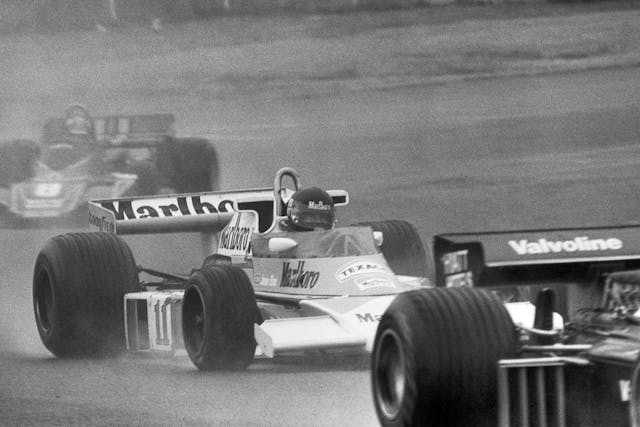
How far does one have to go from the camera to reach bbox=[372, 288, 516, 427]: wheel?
5.34 metres

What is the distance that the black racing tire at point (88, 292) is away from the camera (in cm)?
1035

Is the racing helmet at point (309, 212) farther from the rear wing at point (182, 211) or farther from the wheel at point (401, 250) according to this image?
the wheel at point (401, 250)

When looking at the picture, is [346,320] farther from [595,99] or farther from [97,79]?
[97,79]

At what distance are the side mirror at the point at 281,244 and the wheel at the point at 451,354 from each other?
4345mm

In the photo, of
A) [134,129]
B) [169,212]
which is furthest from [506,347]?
[134,129]

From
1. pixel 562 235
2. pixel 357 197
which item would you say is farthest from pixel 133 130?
pixel 562 235

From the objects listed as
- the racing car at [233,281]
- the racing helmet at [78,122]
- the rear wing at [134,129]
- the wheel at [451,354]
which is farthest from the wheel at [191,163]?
the wheel at [451,354]

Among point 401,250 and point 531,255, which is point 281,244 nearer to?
point 401,250

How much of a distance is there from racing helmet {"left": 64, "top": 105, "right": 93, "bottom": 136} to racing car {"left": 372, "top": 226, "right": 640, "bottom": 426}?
1292 cm

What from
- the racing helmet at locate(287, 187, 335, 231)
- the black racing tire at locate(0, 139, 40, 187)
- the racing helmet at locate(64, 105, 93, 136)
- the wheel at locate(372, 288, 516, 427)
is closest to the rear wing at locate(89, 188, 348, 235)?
the racing helmet at locate(287, 187, 335, 231)

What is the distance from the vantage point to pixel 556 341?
579cm

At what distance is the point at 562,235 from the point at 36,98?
19417 mm

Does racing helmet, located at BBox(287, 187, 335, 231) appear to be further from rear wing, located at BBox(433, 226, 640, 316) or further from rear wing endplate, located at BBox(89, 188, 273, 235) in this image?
rear wing, located at BBox(433, 226, 640, 316)

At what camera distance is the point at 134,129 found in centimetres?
1775
